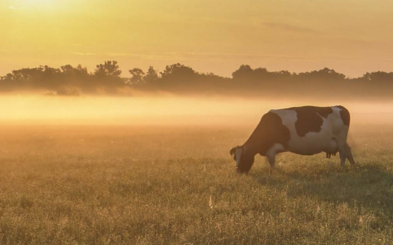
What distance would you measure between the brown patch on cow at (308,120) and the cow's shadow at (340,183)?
1.19m

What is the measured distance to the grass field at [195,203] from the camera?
802 cm

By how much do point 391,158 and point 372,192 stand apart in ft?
20.7

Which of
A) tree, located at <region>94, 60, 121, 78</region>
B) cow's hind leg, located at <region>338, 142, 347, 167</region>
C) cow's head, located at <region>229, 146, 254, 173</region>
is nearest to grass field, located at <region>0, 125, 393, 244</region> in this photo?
cow's head, located at <region>229, 146, 254, 173</region>

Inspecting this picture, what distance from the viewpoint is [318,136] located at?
1476 cm

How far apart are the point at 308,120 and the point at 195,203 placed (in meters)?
5.99

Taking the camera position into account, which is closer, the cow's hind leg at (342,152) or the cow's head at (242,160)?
the cow's head at (242,160)

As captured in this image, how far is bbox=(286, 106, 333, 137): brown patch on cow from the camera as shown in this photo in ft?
47.9

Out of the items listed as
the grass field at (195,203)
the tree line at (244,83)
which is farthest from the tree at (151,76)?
the grass field at (195,203)

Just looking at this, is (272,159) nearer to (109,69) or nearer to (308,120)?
(308,120)

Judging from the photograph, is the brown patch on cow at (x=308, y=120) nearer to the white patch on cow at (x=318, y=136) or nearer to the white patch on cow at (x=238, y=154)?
the white patch on cow at (x=318, y=136)

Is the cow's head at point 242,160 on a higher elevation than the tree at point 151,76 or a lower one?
lower

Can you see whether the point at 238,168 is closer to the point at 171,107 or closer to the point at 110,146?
the point at 110,146

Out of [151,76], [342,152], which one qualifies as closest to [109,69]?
[151,76]

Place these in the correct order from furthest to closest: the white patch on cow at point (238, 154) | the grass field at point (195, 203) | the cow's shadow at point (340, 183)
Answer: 1. the white patch on cow at point (238, 154)
2. the cow's shadow at point (340, 183)
3. the grass field at point (195, 203)
